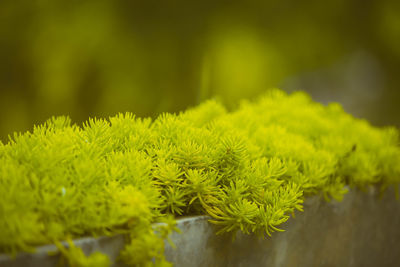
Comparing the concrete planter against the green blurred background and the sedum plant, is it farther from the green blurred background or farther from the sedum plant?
the green blurred background

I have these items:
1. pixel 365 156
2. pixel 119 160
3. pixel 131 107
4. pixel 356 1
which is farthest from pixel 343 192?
pixel 356 1

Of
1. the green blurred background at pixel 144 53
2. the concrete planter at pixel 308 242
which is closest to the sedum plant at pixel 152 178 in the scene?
the concrete planter at pixel 308 242

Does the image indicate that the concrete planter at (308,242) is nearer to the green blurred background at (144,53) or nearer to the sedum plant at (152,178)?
the sedum plant at (152,178)

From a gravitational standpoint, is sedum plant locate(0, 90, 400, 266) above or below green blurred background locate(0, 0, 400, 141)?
below

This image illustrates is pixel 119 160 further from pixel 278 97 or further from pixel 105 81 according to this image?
pixel 105 81

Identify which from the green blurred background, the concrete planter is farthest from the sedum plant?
the green blurred background

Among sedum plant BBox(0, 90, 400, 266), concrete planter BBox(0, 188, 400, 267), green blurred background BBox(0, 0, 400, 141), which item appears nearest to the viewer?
sedum plant BBox(0, 90, 400, 266)
